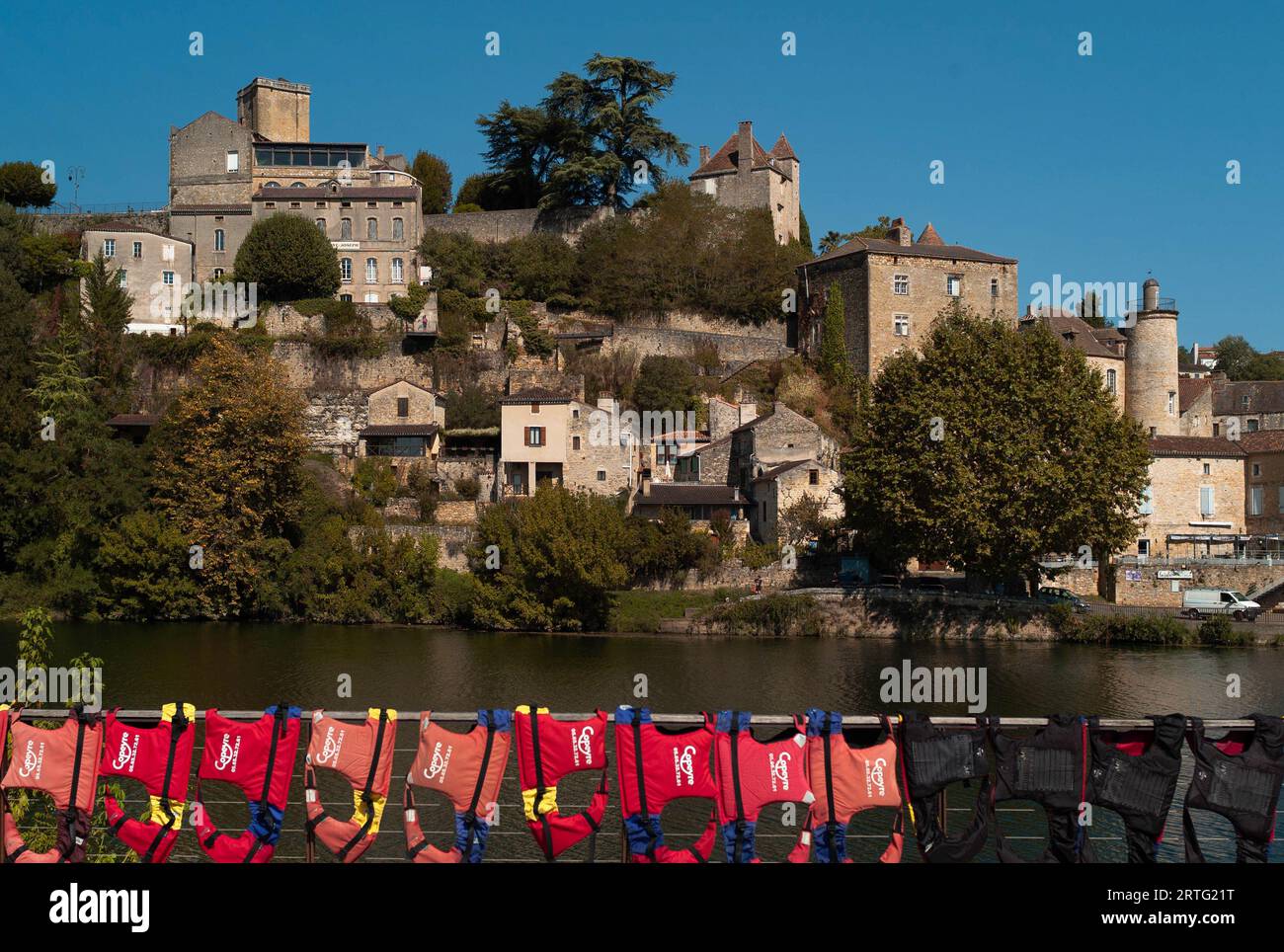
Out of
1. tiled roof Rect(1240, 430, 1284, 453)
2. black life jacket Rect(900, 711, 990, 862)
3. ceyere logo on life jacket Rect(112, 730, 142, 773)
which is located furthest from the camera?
tiled roof Rect(1240, 430, 1284, 453)

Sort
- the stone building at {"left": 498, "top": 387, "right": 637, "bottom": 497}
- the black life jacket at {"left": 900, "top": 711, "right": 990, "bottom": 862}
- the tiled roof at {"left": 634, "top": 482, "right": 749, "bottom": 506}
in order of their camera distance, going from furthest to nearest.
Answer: the stone building at {"left": 498, "top": 387, "right": 637, "bottom": 497} < the tiled roof at {"left": 634, "top": 482, "right": 749, "bottom": 506} < the black life jacket at {"left": 900, "top": 711, "right": 990, "bottom": 862}

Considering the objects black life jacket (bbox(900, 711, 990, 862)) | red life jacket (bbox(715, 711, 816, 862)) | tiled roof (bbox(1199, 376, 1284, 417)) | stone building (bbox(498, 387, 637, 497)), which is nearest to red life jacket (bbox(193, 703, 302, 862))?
red life jacket (bbox(715, 711, 816, 862))

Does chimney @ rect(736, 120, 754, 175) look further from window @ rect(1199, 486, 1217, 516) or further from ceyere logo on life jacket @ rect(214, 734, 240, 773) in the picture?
ceyere logo on life jacket @ rect(214, 734, 240, 773)

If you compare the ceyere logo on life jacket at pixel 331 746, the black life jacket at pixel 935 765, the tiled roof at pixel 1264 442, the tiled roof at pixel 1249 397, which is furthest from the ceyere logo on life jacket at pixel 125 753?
the tiled roof at pixel 1249 397

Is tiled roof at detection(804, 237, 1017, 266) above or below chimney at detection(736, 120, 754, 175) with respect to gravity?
below

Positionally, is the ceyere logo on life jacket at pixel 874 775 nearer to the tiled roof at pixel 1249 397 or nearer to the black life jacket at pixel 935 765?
the black life jacket at pixel 935 765

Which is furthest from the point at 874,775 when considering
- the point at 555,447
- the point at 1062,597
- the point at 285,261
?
the point at 285,261

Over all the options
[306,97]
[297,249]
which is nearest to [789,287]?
[297,249]

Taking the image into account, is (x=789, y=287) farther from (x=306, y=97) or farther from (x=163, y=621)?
(x=163, y=621)

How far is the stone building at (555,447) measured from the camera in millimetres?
47344

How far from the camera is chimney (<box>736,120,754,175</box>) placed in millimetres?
63500

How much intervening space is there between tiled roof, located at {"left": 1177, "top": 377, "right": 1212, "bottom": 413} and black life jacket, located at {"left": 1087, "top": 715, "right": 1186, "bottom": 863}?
48.0 meters
